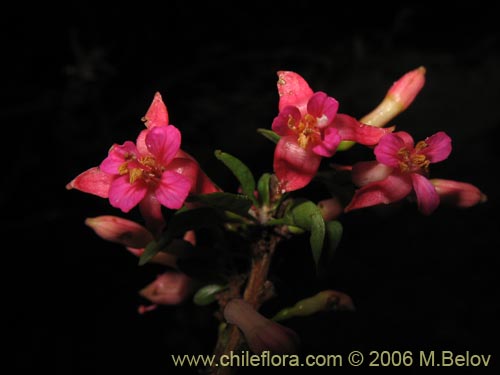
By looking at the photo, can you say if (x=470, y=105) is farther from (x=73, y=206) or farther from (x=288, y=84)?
(x=288, y=84)

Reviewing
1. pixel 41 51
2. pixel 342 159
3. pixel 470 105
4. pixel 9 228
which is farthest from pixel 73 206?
pixel 470 105

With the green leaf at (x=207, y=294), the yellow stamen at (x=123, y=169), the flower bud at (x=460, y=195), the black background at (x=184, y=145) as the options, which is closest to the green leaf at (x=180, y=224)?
the yellow stamen at (x=123, y=169)

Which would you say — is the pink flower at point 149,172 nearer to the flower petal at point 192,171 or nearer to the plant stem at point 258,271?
the flower petal at point 192,171

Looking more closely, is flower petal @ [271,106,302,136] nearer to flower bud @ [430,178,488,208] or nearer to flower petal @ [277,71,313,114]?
flower petal @ [277,71,313,114]

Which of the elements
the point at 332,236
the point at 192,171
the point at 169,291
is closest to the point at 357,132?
the point at 332,236

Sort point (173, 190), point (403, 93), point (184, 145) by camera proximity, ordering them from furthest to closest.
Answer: point (184, 145), point (403, 93), point (173, 190)

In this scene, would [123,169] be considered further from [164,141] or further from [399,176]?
[399,176]
